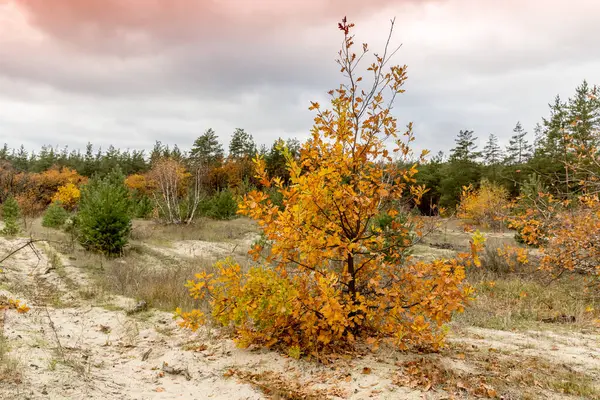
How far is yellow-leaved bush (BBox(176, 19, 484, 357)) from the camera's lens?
4133 millimetres

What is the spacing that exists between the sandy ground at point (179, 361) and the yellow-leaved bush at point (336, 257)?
11.5 inches

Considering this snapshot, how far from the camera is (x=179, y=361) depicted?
4887mm

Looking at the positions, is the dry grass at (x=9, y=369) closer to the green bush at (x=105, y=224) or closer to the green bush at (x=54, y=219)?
the green bush at (x=105, y=224)

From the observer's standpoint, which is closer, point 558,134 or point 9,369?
point 9,369

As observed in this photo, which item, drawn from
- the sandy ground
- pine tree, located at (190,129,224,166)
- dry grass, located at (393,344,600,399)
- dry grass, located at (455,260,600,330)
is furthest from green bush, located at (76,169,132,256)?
pine tree, located at (190,129,224,166)

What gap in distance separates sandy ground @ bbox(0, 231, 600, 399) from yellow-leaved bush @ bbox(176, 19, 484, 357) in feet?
0.95

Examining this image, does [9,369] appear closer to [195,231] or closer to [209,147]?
[195,231]

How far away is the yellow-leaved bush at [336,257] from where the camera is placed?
4.13 metres

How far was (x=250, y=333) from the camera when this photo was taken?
4855mm

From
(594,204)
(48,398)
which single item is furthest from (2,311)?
(594,204)

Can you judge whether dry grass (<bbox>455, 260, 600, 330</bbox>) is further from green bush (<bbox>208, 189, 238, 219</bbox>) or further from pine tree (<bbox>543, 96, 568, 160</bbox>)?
green bush (<bbox>208, 189, 238, 219</bbox>)

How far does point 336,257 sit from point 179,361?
89.9 inches

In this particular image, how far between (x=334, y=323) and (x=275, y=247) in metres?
1.00

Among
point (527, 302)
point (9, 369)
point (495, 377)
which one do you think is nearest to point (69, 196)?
point (9, 369)
